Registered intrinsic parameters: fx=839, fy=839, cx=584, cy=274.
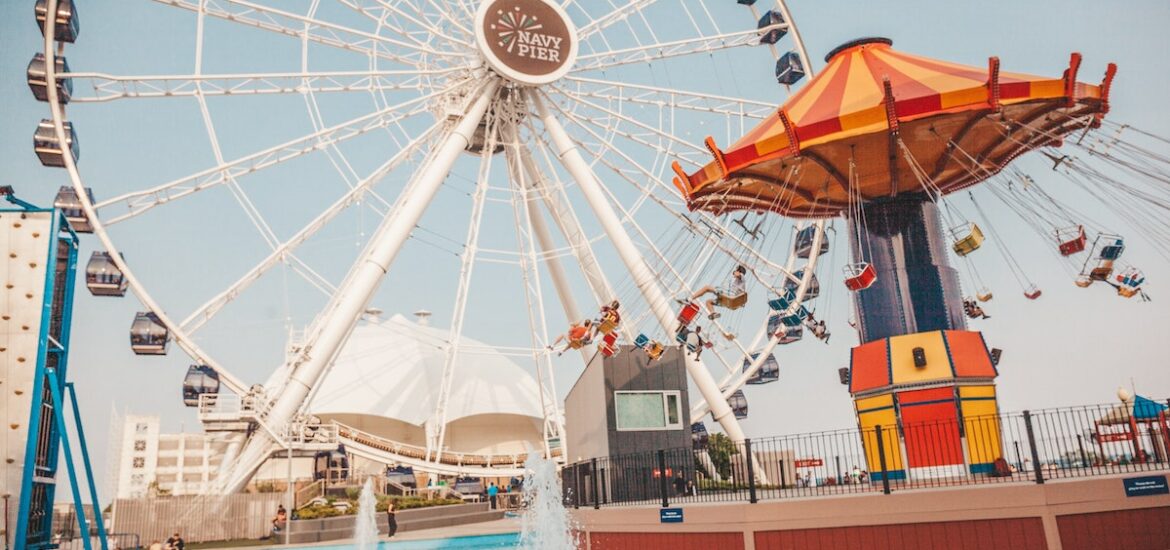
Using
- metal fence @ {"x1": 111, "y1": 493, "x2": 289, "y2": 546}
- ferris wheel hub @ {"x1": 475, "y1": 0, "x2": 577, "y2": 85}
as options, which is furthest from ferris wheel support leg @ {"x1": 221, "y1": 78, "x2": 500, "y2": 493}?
metal fence @ {"x1": 111, "y1": 493, "x2": 289, "y2": 546}

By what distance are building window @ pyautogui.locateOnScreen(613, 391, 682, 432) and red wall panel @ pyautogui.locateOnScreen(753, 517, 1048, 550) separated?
27.2ft

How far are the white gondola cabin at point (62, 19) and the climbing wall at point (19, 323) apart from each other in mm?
19217

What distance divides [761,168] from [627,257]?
426 inches

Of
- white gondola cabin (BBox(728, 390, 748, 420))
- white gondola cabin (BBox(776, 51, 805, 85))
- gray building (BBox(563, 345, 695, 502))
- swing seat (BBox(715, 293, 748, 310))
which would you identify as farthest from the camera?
white gondola cabin (BBox(728, 390, 748, 420))

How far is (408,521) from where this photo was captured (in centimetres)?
2895

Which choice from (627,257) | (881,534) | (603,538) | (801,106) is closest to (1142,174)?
(801,106)

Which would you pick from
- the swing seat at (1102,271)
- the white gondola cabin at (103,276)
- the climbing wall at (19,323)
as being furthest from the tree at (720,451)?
the climbing wall at (19,323)

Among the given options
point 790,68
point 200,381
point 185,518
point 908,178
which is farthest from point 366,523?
point 790,68

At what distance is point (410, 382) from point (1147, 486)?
51.2m

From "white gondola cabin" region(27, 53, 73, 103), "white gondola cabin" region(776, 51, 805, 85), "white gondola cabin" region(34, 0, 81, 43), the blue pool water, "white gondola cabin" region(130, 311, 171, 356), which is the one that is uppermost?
"white gondola cabin" region(776, 51, 805, 85)

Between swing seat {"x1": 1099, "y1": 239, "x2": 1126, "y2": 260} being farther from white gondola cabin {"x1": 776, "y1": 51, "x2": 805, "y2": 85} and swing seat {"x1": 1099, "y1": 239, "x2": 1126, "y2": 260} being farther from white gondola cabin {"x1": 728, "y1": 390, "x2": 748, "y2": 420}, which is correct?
white gondola cabin {"x1": 728, "y1": 390, "x2": 748, "y2": 420}

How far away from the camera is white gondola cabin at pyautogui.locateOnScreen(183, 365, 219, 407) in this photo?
2492 cm

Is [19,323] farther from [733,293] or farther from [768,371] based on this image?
[768,371]

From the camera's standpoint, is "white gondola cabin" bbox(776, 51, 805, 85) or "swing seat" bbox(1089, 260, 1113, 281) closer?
"swing seat" bbox(1089, 260, 1113, 281)
